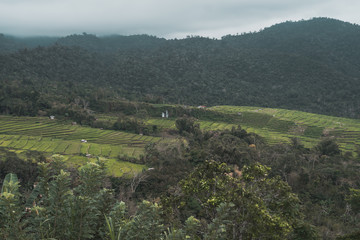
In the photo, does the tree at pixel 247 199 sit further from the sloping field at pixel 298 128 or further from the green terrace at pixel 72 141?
the sloping field at pixel 298 128

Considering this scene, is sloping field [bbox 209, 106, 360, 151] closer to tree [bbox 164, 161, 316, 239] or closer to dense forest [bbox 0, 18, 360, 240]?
dense forest [bbox 0, 18, 360, 240]

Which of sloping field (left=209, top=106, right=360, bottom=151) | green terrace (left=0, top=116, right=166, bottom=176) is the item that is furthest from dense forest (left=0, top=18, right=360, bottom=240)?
green terrace (left=0, top=116, right=166, bottom=176)

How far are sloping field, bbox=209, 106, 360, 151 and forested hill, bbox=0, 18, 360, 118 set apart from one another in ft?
85.8

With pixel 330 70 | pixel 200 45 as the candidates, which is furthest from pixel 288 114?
pixel 200 45

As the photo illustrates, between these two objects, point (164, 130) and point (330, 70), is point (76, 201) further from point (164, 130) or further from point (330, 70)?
point (330, 70)

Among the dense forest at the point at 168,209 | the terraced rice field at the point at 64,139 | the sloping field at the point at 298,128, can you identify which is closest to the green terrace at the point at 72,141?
the terraced rice field at the point at 64,139

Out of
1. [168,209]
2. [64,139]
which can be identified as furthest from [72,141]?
[168,209]

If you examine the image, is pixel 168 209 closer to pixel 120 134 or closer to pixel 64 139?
pixel 64 139

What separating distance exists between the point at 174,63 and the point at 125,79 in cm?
2968

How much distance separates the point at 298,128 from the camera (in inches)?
2215

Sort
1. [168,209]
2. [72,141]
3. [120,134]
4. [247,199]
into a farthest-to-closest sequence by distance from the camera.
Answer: [120,134] → [72,141] → [168,209] → [247,199]

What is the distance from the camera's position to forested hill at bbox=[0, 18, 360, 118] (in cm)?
8638

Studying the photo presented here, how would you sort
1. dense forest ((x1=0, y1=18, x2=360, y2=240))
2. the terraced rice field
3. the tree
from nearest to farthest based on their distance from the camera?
1. dense forest ((x1=0, y1=18, x2=360, y2=240))
2. the tree
3. the terraced rice field

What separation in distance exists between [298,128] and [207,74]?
70.2 metres
